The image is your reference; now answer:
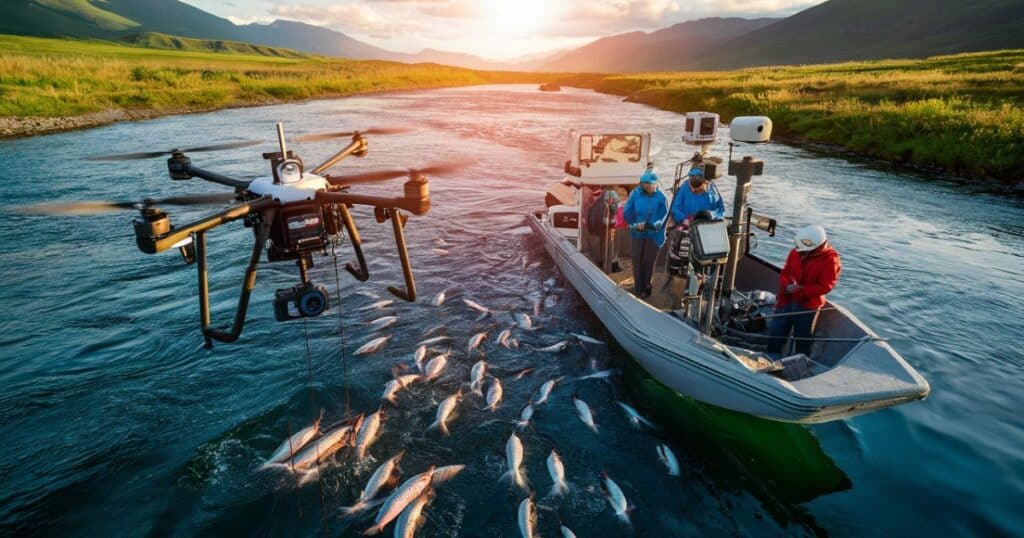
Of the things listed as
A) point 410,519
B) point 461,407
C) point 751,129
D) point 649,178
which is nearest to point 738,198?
point 751,129

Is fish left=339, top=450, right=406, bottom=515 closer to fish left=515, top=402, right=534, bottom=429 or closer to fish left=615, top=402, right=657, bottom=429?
fish left=515, top=402, right=534, bottom=429

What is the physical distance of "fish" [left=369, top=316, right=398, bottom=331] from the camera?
10.2 m

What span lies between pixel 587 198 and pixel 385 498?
23.0ft

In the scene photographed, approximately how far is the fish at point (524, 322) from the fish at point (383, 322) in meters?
2.48

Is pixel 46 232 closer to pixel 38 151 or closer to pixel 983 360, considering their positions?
pixel 38 151

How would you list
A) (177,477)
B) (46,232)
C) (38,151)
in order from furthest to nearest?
1. (38,151)
2. (46,232)
3. (177,477)

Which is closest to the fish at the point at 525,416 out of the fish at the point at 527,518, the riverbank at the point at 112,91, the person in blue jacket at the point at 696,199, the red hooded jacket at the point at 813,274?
the fish at the point at 527,518

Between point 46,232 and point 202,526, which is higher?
point 46,232

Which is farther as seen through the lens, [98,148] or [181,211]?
[98,148]

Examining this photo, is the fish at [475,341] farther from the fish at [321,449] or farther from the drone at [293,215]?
the drone at [293,215]

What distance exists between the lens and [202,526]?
5.84 metres

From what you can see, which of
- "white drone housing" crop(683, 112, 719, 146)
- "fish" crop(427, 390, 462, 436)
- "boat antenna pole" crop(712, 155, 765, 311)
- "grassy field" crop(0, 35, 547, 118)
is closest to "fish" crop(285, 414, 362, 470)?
"fish" crop(427, 390, 462, 436)

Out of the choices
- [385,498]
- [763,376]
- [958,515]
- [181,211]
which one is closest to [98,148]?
[181,211]

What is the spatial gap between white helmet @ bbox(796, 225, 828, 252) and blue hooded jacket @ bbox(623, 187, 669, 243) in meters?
2.40
